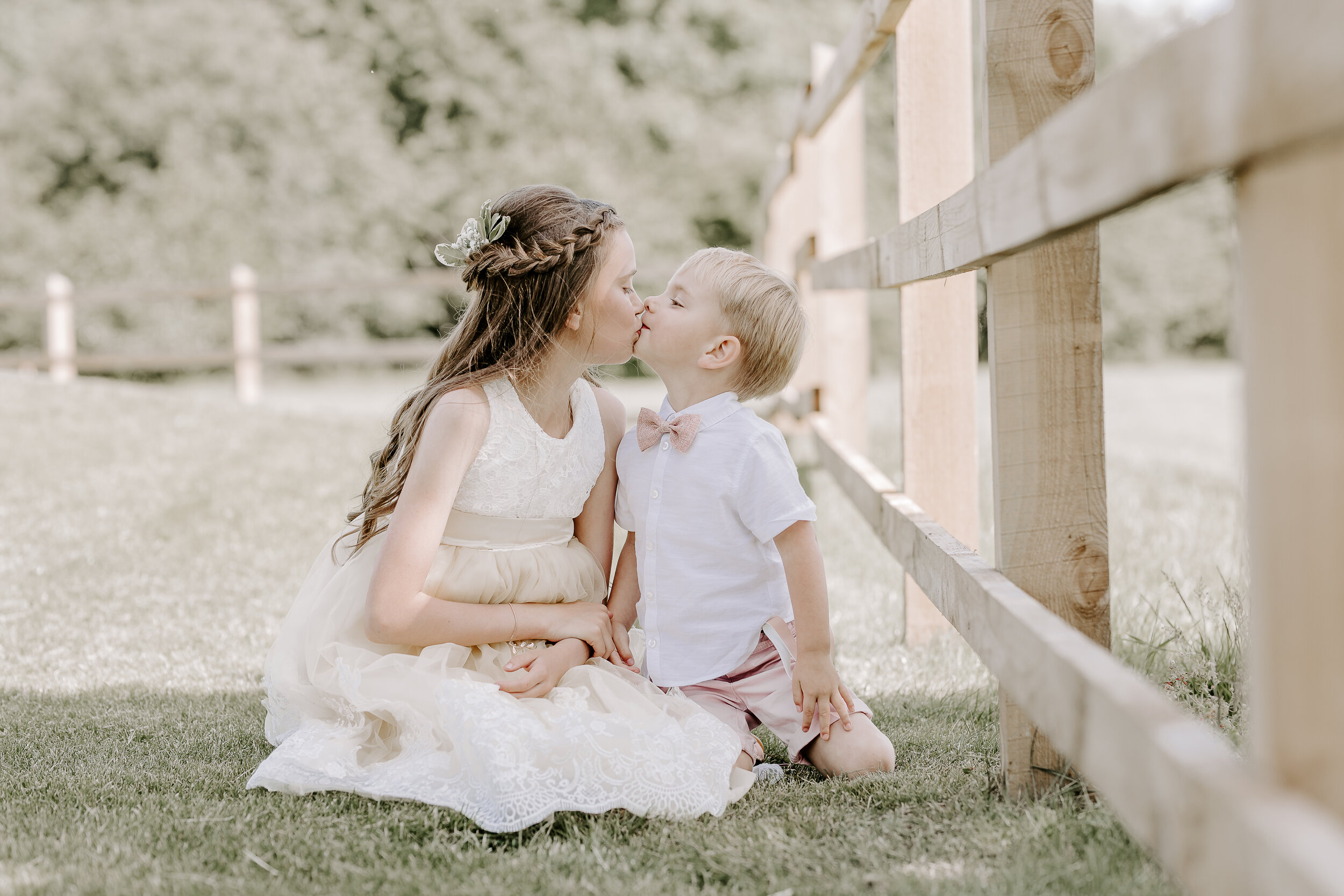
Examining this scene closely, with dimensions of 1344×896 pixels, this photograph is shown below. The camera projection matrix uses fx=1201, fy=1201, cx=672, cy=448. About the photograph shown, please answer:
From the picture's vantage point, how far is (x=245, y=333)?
11.5 m

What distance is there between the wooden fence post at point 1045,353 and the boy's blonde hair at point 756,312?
0.59 metres

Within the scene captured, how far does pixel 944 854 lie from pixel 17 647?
262 centimetres

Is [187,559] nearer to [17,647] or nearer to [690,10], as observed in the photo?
[17,647]

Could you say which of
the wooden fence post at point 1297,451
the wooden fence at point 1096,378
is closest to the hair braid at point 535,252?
the wooden fence at point 1096,378

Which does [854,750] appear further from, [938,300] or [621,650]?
[938,300]

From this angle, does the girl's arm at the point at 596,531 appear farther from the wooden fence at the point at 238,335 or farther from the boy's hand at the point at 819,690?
the wooden fence at the point at 238,335

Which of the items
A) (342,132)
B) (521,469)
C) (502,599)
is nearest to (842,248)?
(521,469)

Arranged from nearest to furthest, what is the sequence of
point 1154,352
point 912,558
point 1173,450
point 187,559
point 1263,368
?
1. point 1263,368
2. point 912,558
3. point 187,559
4. point 1173,450
5. point 1154,352

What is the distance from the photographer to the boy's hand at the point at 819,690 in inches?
83.1

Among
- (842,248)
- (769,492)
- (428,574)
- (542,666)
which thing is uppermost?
(842,248)

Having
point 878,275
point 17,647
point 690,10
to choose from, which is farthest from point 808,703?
point 690,10

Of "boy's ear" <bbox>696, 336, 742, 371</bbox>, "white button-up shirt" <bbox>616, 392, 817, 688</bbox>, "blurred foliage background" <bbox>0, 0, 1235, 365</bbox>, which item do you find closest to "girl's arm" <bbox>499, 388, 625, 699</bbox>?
"white button-up shirt" <bbox>616, 392, 817, 688</bbox>

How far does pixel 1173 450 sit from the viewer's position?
8.31m

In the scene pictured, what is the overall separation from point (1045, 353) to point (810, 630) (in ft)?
2.15
